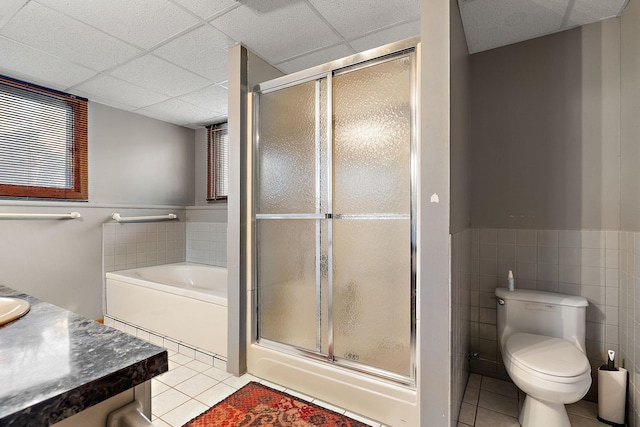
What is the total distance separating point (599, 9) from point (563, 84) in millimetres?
413

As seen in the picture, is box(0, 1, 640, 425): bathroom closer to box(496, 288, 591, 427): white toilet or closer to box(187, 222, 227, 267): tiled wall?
box(496, 288, 591, 427): white toilet

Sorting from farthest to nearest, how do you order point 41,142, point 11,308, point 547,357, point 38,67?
point 41,142 < point 38,67 < point 547,357 < point 11,308

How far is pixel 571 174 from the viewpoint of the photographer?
2.06m

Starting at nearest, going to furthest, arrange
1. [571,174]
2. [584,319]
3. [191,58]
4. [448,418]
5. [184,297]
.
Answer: [448,418], [584,319], [571,174], [191,58], [184,297]

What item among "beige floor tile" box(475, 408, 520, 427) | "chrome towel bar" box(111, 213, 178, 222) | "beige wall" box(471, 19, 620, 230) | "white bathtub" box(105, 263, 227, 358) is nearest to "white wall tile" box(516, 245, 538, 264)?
"beige wall" box(471, 19, 620, 230)

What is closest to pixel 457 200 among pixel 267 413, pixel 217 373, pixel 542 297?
pixel 542 297

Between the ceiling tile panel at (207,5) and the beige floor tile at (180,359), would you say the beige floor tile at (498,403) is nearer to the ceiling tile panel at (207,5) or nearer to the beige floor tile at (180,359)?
the beige floor tile at (180,359)

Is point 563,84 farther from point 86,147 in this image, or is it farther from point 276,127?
point 86,147

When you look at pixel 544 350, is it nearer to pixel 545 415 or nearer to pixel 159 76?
Result: pixel 545 415

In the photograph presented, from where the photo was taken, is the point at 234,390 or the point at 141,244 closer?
the point at 234,390

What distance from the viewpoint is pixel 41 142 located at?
9.55ft

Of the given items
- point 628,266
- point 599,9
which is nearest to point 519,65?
point 599,9

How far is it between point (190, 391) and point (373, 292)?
138 centimetres

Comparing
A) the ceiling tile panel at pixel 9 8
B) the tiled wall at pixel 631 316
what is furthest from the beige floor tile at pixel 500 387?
the ceiling tile panel at pixel 9 8
